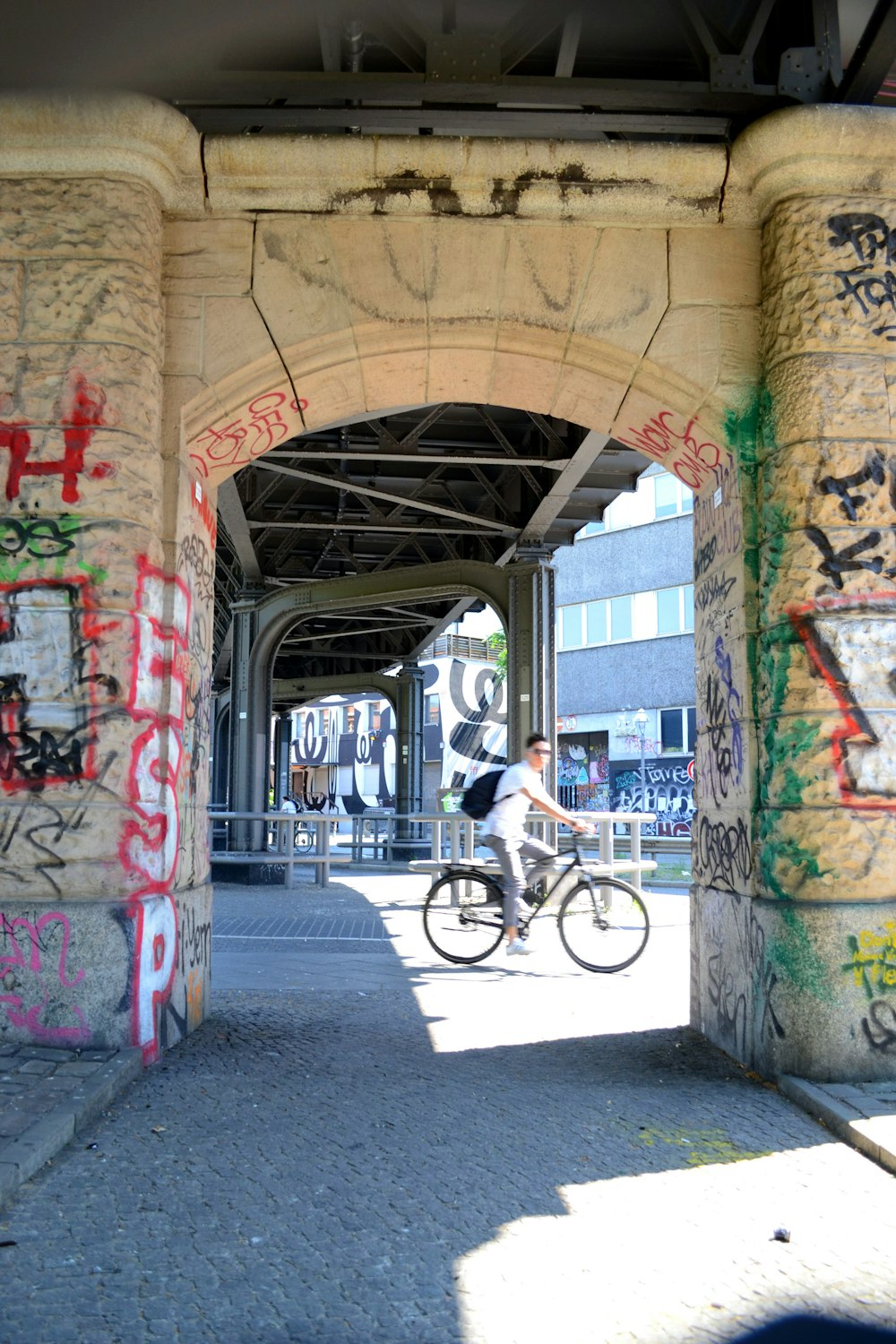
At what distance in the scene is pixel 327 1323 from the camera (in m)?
2.94

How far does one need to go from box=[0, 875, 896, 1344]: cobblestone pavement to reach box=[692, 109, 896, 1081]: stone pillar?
52 centimetres

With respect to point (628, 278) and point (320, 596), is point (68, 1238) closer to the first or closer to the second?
point (628, 278)

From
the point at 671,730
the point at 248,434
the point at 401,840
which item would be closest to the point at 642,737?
the point at 671,730

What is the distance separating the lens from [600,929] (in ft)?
29.4

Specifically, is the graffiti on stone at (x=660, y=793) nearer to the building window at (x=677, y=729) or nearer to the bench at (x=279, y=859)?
the building window at (x=677, y=729)

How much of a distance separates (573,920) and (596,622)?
99.3 feet

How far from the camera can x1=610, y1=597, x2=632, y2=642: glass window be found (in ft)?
122

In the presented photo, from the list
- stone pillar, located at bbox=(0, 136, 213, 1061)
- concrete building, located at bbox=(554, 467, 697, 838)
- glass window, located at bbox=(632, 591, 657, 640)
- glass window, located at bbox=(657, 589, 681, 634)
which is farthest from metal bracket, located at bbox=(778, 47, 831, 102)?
glass window, located at bbox=(632, 591, 657, 640)

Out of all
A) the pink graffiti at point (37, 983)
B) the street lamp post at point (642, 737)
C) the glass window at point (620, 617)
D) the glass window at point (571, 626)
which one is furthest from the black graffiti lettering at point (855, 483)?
the glass window at point (571, 626)

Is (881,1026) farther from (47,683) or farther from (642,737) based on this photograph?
(642,737)

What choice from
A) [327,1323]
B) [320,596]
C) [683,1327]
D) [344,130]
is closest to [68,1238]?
[327,1323]

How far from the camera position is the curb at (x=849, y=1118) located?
427cm

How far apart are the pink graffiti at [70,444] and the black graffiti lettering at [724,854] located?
371cm

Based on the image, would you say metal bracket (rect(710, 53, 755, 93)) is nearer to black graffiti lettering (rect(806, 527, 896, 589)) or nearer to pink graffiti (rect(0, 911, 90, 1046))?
black graffiti lettering (rect(806, 527, 896, 589))
